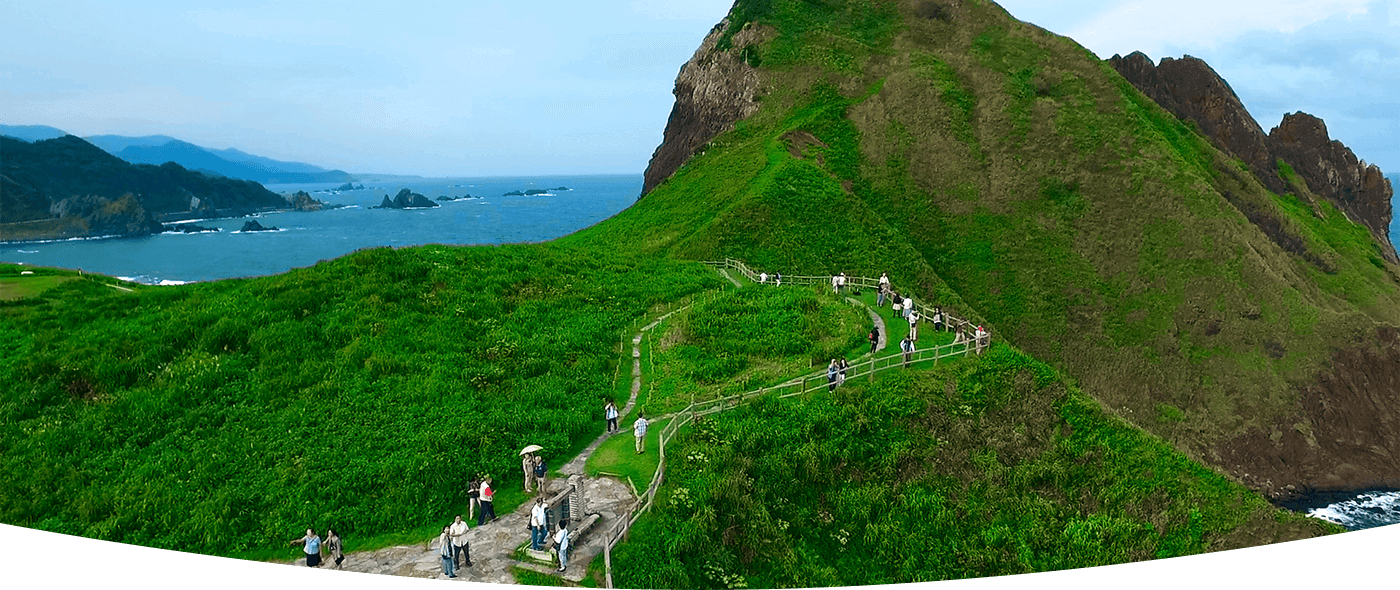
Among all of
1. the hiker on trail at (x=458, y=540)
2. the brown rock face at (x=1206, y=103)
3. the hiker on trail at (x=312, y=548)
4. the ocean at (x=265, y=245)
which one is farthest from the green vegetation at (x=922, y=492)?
the brown rock face at (x=1206, y=103)

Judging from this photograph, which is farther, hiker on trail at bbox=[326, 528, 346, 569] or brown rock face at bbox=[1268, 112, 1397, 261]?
brown rock face at bbox=[1268, 112, 1397, 261]

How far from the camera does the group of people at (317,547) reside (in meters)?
15.2

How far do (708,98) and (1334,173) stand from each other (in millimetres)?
87681

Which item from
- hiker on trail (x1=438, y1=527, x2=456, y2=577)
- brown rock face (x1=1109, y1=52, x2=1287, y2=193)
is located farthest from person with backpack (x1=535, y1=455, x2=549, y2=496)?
brown rock face (x1=1109, y1=52, x2=1287, y2=193)

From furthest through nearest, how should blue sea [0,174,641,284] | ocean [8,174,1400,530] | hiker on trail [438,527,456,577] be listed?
blue sea [0,174,641,284]
ocean [8,174,1400,530]
hiker on trail [438,527,456,577]

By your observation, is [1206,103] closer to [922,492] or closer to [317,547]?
[922,492]

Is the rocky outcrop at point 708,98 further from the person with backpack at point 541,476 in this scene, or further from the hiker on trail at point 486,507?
the hiker on trail at point 486,507

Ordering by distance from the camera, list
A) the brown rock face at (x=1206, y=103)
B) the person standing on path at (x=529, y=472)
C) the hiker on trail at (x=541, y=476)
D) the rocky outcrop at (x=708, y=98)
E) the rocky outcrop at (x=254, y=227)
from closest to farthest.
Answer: the hiker on trail at (x=541, y=476) → the person standing on path at (x=529, y=472) → the brown rock face at (x=1206, y=103) → the rocky outcrop at (x=708, y=98) → the rocky outcrop at (x=254, y=227)

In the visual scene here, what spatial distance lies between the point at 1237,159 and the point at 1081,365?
51440 mm

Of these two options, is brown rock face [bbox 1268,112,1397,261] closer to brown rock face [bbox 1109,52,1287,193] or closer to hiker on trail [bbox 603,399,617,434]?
brown rock face [bbox 1109,52,1287,193]

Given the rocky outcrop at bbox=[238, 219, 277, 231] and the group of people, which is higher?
the rocky outcrop at bbox=[238, 219, 277, 231]

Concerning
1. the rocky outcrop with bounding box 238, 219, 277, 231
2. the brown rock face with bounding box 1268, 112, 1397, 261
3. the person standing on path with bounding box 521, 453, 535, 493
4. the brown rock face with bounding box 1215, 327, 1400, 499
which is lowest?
the brown rock face with bounding box 1215, 327, 1400, 499

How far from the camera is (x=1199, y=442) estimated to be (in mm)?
51625

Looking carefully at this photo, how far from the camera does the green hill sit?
18.6 m
